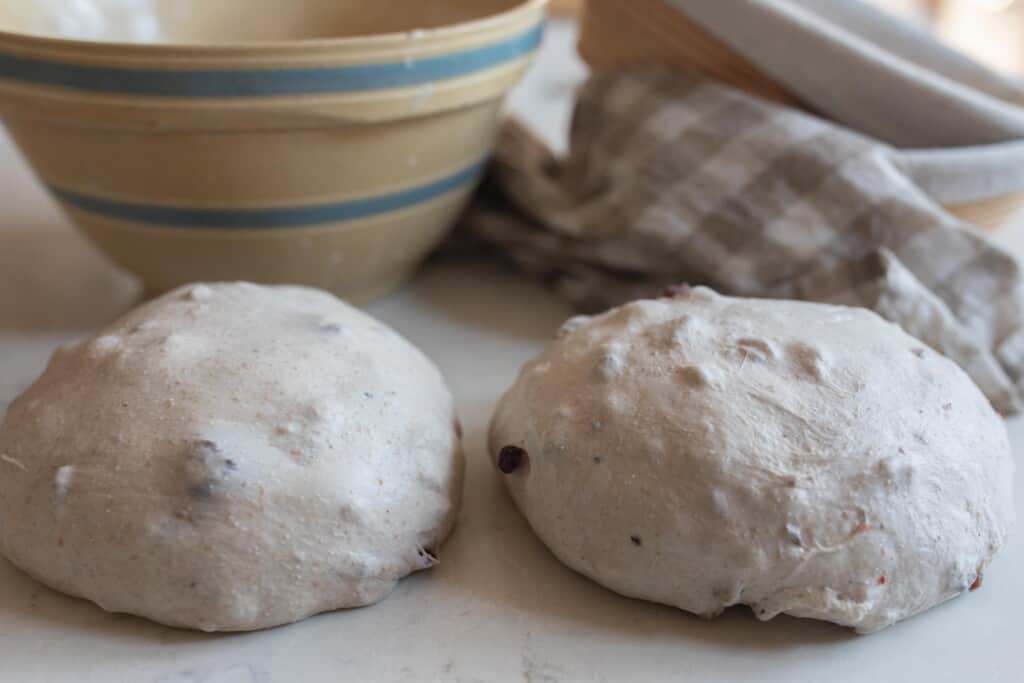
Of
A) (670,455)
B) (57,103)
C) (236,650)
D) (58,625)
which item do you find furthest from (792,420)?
(57,103)

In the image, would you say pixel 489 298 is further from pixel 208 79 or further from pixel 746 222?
pixel 208 79

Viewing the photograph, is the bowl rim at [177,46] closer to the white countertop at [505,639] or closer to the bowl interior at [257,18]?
the bowl interior at [257,18]

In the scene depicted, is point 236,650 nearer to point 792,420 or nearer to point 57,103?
point 792,420

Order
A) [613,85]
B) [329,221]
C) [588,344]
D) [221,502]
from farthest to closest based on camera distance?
[613,85], [329,221], [588,344], [221,502]

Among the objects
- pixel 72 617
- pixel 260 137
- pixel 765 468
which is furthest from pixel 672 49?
pixel 72 617

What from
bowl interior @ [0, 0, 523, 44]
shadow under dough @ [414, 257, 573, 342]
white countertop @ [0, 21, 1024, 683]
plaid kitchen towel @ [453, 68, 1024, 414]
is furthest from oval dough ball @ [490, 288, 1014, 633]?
bowl interior @ [0, 0, 523, 44]

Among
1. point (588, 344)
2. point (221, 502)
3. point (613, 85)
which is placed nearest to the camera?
point (221, 502)

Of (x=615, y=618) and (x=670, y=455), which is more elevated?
(x=670, y=455)
